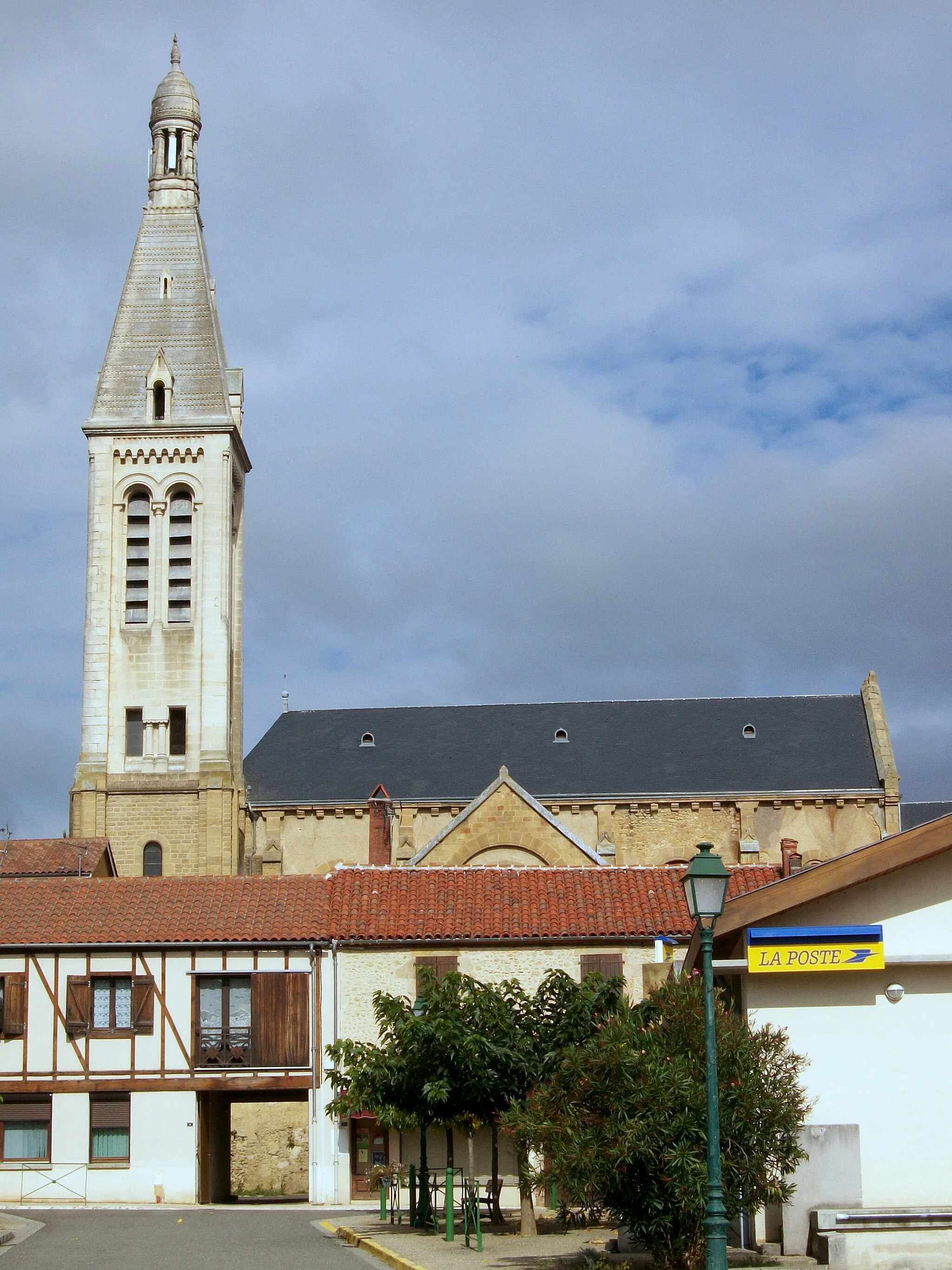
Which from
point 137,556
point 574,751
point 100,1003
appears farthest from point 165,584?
point 100,1003

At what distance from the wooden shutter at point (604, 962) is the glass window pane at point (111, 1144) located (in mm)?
8633

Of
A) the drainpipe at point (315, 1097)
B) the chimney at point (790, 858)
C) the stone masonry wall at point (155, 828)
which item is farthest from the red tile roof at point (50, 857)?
the chimney at point (790, 858)

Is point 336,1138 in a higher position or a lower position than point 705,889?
lower

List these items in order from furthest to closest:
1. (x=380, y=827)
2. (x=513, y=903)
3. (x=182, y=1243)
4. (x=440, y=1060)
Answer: (x=380, y=827), (x=513, y=903), (x=440, y=1060), (x=182, y=1243)

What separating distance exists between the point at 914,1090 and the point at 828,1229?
1513 millimetres

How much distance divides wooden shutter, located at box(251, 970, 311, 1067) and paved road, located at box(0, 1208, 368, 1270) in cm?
360

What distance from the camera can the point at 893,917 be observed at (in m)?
14.3

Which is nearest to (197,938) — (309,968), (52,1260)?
(309,968)

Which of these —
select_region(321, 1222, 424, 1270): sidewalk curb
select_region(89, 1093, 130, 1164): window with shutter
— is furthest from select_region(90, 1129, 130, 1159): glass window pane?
select_region(321, 1222, 424, 1270): sidewalk curb

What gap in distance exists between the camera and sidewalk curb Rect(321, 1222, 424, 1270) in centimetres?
1561

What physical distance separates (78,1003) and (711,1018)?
19971mm

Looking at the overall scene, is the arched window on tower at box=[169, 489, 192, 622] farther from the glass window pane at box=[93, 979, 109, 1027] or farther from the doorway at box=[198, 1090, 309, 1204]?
the glass window pane at box=[93, 979, 109, 1027]

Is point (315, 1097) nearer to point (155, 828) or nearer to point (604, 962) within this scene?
point (604, 962)

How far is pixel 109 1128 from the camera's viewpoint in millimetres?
28609
